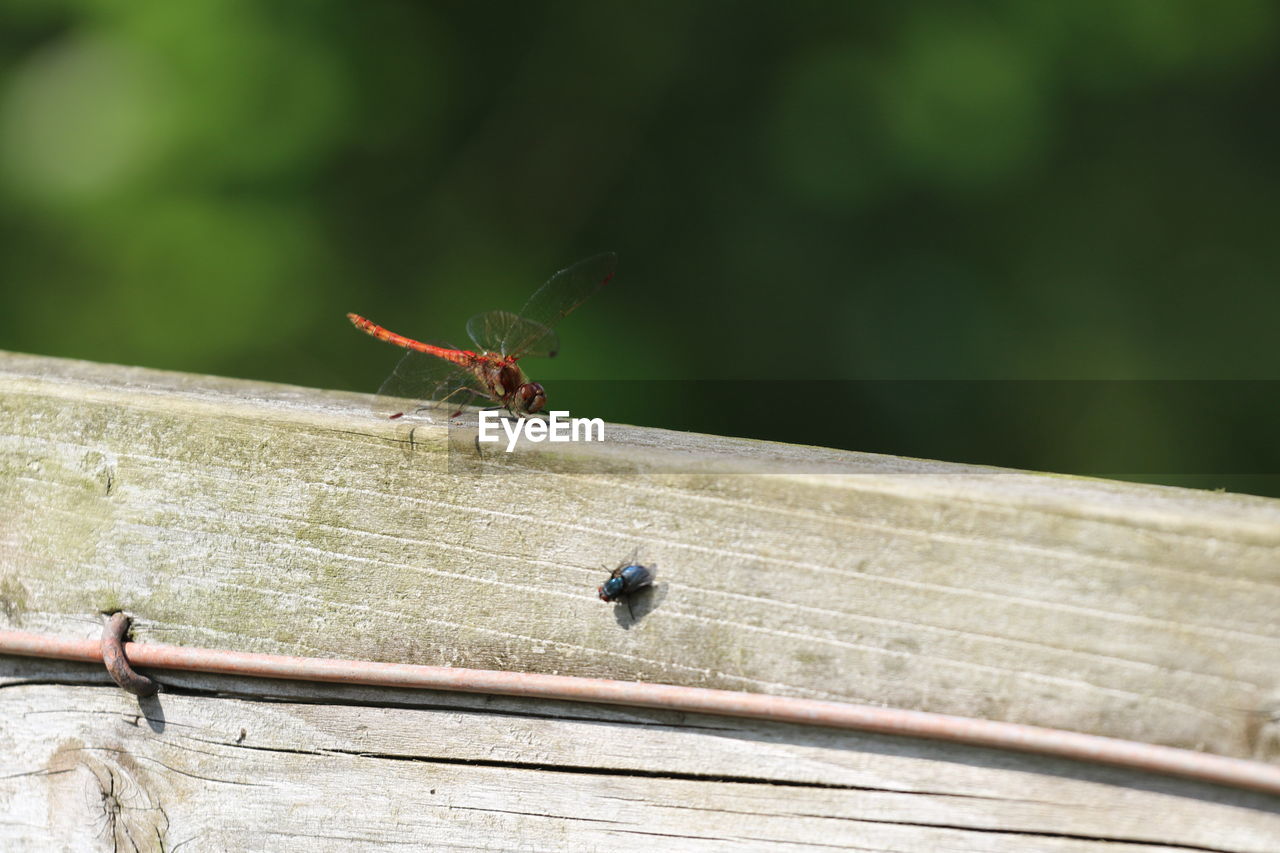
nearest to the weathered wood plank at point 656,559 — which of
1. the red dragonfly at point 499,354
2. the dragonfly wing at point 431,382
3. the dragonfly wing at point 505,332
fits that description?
the dragonfly wing at point 431,382

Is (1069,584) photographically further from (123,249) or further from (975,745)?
(123,249)

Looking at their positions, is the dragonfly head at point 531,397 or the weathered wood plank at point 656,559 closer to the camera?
the weathered wood plank at point 656,559

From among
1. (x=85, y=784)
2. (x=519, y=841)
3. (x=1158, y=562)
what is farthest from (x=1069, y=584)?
(x=85, y=784)

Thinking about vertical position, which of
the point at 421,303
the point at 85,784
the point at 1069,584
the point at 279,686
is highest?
the point at 421,303

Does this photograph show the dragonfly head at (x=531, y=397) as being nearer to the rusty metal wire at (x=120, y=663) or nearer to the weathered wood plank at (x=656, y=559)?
the weathered wood plank at (x=656, y=559)

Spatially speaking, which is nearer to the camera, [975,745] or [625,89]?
[975,745]

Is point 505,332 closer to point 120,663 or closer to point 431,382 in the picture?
point 431,382
